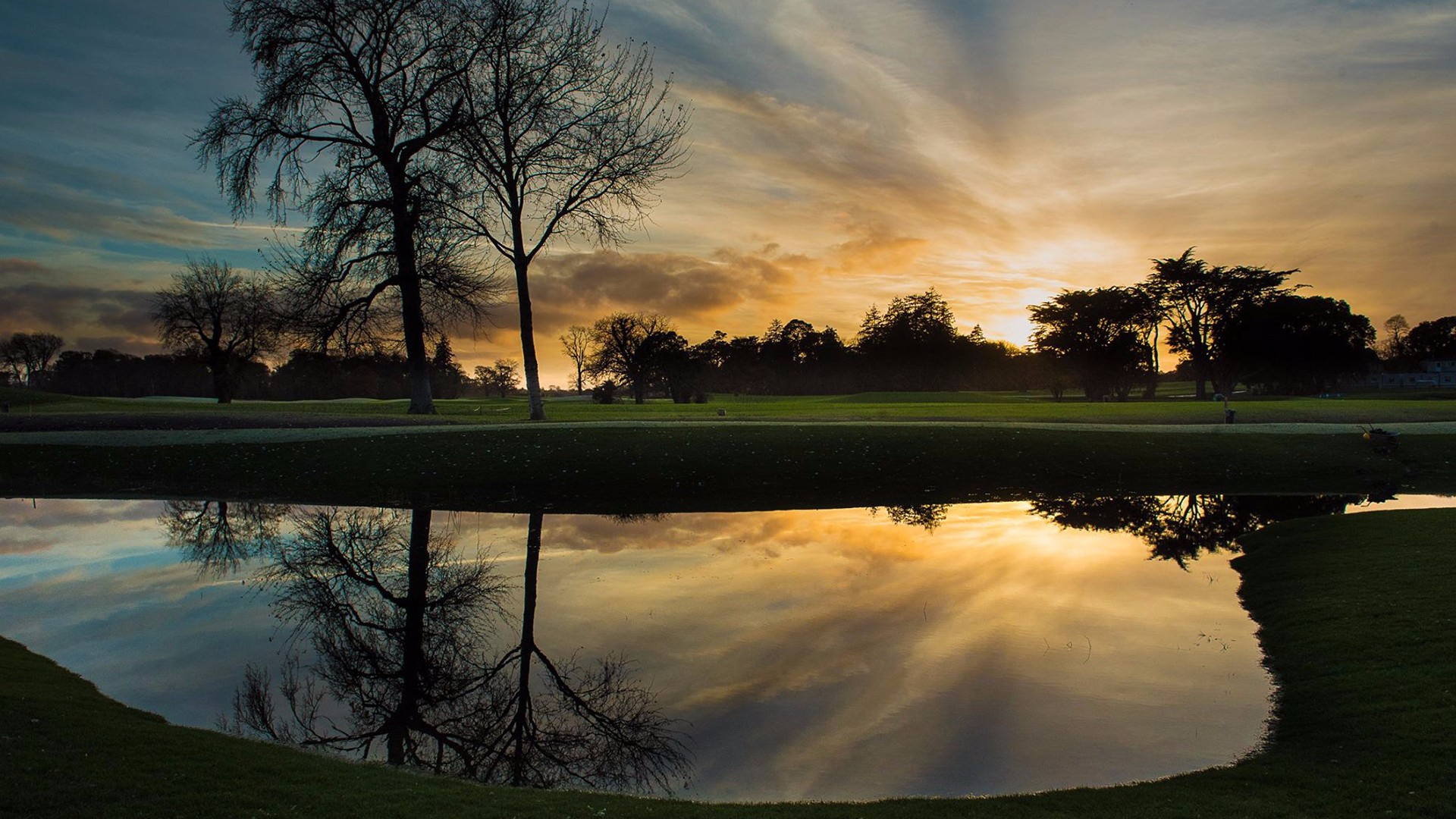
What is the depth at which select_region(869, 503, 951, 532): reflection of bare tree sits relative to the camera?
18.9 metres

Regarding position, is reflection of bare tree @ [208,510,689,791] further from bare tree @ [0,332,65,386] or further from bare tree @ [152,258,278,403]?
bare tree @ [0,332,65,386]

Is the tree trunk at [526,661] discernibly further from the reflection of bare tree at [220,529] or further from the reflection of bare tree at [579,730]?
the reflection of bare tree at [220,529]

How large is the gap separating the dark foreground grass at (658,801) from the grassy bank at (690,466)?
43.3ft

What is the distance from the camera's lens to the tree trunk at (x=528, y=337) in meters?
36.4

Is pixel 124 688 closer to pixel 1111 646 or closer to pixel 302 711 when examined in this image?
pixel 302 711

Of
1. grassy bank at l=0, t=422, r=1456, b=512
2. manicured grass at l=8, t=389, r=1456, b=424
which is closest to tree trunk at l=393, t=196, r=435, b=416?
manicured grass at l=8, t=389, r=1456, b=424

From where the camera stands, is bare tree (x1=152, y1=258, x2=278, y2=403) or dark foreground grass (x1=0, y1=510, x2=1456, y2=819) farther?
bare tree (x1=152, y1=258, x2=278, y2=403)

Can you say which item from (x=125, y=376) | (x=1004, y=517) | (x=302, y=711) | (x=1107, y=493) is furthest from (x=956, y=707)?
(x=125, y=376)

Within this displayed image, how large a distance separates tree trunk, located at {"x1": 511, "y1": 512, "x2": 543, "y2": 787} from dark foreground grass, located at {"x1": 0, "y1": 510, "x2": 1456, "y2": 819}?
123 cm

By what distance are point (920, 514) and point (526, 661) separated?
41.4 feet

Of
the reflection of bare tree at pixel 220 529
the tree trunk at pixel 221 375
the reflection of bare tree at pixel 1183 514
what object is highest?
the tree trunk at pixel 221 375

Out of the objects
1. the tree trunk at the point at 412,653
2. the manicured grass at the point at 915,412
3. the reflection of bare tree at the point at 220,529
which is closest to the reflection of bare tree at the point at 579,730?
the tree trunk at the point at 412,653

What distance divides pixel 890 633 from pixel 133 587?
12.4 m

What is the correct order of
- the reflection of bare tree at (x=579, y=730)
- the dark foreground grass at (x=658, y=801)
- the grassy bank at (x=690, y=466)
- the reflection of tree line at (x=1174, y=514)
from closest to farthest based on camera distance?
the dark foreground grass at (x=658, y=801)
the reflection of bare tree at (x=579, y=730)
the reflection of tree line at (x=1174, y=514)
the grassy bank at (x=690, y=466)
